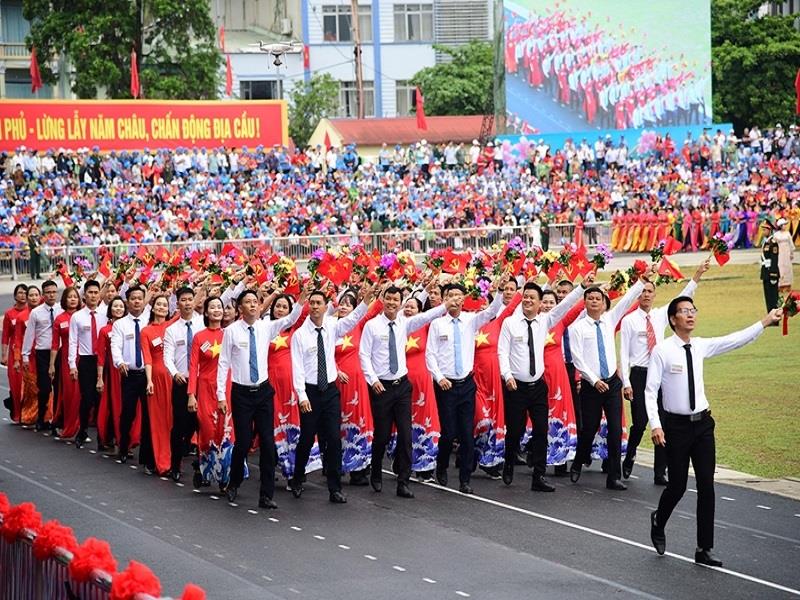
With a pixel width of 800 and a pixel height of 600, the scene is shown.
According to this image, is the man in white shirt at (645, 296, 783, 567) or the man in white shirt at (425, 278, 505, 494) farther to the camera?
the man in white shirt at (425, 278, 505, 494)

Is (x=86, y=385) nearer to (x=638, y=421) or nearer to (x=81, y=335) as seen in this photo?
(x=81, y=335)

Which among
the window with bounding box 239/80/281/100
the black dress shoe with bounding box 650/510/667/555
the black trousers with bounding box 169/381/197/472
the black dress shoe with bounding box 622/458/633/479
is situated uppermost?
the window with bounding box 239/80/281/100

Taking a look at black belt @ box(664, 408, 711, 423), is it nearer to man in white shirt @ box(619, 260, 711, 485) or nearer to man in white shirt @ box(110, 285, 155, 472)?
man in white shirt @ box(619, 260, 711, 485)

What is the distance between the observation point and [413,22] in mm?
73875

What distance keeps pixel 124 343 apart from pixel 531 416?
437cm

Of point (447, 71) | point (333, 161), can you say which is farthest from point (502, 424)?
point (447, 71)

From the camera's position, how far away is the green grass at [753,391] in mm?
15250

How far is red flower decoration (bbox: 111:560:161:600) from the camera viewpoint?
6289 millimetres

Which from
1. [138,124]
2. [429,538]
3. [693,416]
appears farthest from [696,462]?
[138,124]

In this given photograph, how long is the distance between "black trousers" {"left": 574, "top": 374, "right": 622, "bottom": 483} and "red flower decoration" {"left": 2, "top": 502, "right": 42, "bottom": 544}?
695 cm

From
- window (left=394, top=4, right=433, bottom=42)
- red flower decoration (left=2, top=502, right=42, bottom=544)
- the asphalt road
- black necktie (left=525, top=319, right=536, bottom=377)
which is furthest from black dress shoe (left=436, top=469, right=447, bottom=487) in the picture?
window (left=394, top=4, right=433, bottom=42)

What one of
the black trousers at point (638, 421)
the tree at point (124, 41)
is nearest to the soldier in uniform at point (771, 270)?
the black trousers at point (638, 421)

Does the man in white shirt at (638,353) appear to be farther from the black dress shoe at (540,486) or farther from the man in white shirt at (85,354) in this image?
the man in white shirt at (85,354)

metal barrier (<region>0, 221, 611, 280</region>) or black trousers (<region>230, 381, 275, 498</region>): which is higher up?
metal barrier (<region>0, 221, 611, 280</region>)
